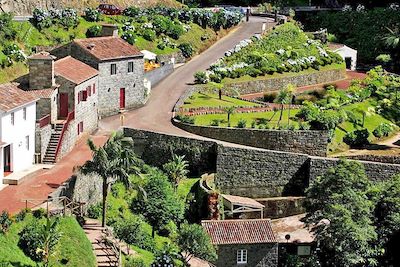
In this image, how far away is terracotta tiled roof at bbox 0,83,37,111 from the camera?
51094mm

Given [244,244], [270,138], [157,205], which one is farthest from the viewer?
[270,138]

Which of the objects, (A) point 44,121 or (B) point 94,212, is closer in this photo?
(B) point 94,212

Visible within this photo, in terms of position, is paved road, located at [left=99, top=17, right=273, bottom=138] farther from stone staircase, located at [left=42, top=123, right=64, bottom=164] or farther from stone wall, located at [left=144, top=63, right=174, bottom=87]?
stone staircase, located at [left=42, top=123, right=64, bottom=164]

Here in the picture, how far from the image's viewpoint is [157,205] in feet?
175

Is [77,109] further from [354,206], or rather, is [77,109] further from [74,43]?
[354,206]

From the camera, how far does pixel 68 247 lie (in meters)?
43.8

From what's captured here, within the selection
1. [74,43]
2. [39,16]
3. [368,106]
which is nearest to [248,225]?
[74,43]

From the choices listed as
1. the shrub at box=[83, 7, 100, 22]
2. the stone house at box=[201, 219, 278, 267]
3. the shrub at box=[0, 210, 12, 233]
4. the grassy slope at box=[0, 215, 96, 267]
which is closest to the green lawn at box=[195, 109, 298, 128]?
the stone house at box=[201, 219, 278, 267]

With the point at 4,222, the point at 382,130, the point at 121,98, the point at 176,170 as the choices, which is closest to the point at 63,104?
the point at 176,170

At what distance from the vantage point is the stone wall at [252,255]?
5059 cm

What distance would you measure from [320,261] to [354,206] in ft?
12.2

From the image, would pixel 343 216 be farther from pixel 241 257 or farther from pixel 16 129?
pixel 16 129

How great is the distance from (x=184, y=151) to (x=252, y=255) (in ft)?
39.4

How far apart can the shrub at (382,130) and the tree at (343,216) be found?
16.4 m
